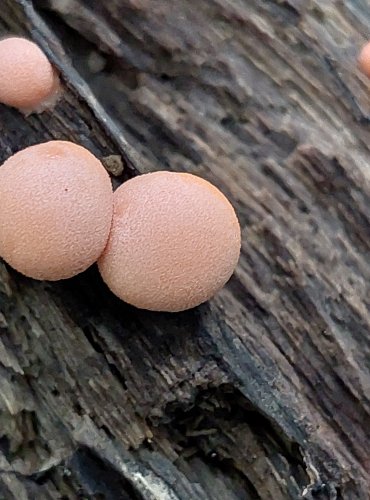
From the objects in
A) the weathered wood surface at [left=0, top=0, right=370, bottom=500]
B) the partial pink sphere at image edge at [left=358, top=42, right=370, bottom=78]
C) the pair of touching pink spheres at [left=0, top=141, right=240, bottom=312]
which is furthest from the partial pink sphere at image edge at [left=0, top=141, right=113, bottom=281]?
the partial pink sphere at image edge at [left=358, top=42, right=370, bottom=78]

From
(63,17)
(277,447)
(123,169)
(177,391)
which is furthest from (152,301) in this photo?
(63,17)

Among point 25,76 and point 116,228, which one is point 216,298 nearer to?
point 116,228

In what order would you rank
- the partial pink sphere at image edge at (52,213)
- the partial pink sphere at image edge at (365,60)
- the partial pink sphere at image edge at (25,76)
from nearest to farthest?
the partial pink sphere at image edge at (52,213) < the partial pink sphere at image edge at (25,76) < the partial pink sphere at image edge at (365,60)

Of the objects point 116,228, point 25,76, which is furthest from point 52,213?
point 25,76

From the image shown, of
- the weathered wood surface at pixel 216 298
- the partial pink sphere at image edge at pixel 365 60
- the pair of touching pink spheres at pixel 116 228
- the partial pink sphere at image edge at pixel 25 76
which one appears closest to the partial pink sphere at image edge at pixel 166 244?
the pair of touching pink spheres at pixel 116 228

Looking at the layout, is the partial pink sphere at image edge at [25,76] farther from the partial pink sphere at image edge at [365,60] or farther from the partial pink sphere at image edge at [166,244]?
the partial pink sphere at image edge at [365,60]

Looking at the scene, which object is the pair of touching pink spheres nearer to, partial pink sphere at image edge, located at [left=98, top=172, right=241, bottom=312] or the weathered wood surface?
partial pink sphere at image edge, located at [left=98, top=172, right=241, bottom=312]

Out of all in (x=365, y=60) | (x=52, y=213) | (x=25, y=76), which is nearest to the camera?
(x=52, y=213)
